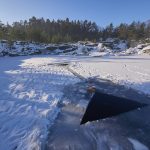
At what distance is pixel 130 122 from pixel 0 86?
8143mm

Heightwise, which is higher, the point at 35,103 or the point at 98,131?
the point at 98,131

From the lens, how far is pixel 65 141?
22.2 ft

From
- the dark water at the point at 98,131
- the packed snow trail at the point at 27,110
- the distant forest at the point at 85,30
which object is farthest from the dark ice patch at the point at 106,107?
the distant forest at the point at 85,30

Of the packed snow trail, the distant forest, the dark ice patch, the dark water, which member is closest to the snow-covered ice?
the packed snow trail

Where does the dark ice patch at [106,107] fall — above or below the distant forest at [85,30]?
above

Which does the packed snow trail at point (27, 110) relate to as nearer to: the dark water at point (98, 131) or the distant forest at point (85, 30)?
the dark water at point (98, 131)

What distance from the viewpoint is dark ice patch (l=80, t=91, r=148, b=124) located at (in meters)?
8.32

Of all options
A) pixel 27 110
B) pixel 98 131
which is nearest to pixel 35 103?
pixel 27 110

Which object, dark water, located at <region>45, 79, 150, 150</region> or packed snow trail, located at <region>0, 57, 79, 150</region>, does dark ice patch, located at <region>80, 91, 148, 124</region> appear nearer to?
dark water, located at <region>45, 79, 150, 150</region>

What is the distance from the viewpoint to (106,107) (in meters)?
8.58

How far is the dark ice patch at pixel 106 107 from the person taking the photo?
27.3ft

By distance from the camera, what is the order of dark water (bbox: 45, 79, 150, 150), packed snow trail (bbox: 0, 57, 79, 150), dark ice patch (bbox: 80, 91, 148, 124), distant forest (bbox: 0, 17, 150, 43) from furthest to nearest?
distant forest (bbox: 0, 17, 150, 43) → dark ice patch (bbox: 80, 91, 148, 124) → packed snow trail (bbox: 0, 57, 79, 150) → dark water (bbox: 45, 79, 150, 150)

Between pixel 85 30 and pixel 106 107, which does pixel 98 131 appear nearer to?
pixel 106 107

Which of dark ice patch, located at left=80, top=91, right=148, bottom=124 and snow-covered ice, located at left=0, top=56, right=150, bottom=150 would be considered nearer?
snow-covered ice, located at left=0, top=56, right=150, bottom=150
